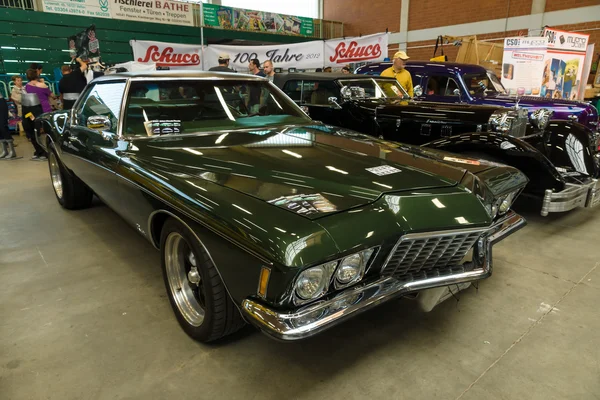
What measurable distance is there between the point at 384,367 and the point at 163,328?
1243 millimetres

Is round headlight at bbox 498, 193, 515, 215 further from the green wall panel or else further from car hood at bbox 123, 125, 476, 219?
the green wall panel

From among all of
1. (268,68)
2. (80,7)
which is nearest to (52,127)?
(268,68)

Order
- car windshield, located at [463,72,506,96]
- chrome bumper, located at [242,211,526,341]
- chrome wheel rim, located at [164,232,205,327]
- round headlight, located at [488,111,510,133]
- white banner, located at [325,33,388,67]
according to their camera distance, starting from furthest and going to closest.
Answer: white banner, located at [325,33,388,67], car windshield, located at [463,72,506,96], round headlight, located at [488,111,510,133], chrome wheel rim, located at [164,232,205,327], chrome bumper, located at [242,211,526,341]

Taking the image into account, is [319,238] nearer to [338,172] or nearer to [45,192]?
[338,172]

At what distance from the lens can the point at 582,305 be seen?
257 centimetres

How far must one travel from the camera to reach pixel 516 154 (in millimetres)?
3652

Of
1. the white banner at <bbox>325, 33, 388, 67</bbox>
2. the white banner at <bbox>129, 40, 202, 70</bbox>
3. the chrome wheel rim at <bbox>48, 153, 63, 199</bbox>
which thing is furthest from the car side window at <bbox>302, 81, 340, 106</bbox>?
the white banner at <bbox>129, 40, 202, 70</bbox>

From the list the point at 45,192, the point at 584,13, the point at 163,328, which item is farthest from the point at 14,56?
the point at 584,13

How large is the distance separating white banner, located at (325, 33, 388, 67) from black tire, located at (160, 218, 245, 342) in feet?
36.8

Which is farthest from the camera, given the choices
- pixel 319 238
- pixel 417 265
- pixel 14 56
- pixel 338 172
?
pixel 14 56

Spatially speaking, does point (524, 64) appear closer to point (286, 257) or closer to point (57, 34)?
point (286, 257)

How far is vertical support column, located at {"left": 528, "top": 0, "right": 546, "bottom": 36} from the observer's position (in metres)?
12.3

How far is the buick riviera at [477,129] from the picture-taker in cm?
365

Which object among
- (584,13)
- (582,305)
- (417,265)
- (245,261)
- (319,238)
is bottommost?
(582,305)
